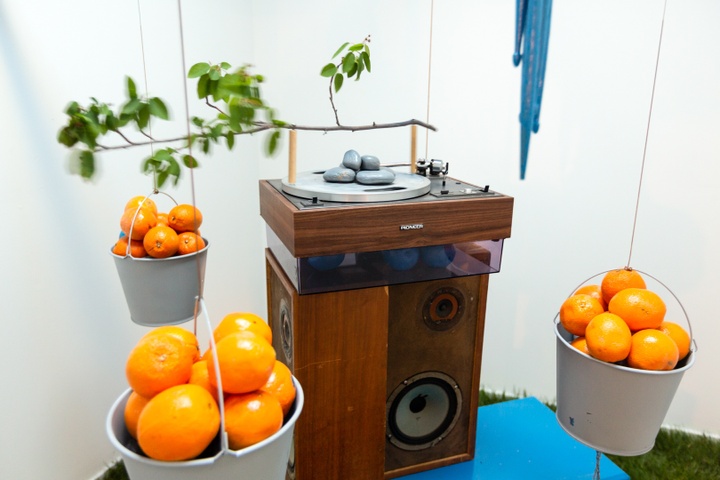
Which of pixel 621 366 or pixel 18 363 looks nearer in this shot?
pixel 621 366

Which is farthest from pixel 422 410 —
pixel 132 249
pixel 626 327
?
pixel 132 249

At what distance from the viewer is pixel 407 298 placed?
134 cm

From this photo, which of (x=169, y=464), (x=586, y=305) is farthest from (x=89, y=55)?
(x=586, y=305)

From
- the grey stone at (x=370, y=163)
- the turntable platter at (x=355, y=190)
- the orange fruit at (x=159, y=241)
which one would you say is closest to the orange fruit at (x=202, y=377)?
the orange fruit at (x=159, y=241)

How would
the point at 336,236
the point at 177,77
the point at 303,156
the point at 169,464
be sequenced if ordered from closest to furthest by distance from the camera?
1. the point at 169,464
2. the point at 336,236
3. the point at 177,77
4. the point at 303,156

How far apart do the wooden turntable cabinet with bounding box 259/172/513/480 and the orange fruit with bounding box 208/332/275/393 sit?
55cm

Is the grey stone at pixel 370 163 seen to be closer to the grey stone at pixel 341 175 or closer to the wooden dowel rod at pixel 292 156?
the grey stone at pixel 341 175

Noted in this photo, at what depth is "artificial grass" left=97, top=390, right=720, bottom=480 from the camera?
175 cm

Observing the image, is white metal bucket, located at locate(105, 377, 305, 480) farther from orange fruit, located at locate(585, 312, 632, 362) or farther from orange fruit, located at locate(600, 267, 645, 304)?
orange fruit, located at locate(600, 267, 645, 304)

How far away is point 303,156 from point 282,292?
866 millimetres

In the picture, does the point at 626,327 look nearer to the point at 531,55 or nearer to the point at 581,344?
the point at 581,344

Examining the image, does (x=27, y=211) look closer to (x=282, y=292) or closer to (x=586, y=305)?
(x=282, y=292)

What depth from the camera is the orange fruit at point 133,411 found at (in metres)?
0.59

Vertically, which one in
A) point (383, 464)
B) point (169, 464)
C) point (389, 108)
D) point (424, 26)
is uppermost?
point (424, 26)
